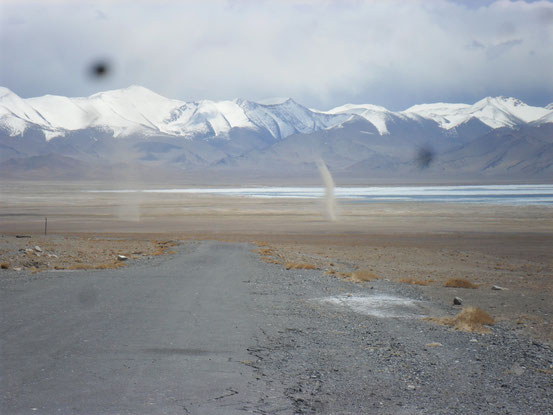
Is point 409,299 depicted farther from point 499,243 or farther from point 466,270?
point 499,243

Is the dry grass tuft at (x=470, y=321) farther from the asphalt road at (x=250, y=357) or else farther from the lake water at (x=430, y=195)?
the lake water at (x=430, y=195)

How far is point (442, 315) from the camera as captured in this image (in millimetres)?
14930

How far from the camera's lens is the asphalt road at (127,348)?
7199mm

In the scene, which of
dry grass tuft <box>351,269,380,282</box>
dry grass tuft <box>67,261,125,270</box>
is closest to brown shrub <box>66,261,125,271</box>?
dry grass tuft <box>67,261,125,270</box>

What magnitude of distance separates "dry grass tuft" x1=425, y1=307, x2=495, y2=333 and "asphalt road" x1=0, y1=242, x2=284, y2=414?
4393 mm

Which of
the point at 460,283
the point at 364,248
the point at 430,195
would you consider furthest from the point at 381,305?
the point at 430,195

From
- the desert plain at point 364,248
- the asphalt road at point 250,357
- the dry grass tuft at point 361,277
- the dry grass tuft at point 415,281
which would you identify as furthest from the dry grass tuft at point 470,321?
the dry grass tuft at point 415,281

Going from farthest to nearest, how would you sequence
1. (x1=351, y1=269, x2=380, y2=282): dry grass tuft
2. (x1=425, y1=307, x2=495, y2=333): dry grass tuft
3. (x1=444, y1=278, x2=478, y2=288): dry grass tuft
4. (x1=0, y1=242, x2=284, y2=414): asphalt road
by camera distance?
(x1=351, y1=269, x2=380, y2=282): dry grass tuft, (x1=444, y1=278, x2=478, y2=288): dry grass tuft, (x1=425, y1=307, x2=495, y2=333): dry grass tuft, (x1=0, y1=242, x2=284, y2=414): asphalt road

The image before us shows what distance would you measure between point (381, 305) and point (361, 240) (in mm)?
30383

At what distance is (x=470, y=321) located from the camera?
1310cm

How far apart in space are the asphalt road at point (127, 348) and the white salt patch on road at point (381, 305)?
8.95 ft

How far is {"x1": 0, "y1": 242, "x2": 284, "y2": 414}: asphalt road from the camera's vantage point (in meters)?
7.20

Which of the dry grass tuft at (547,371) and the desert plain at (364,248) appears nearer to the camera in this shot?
the dry grass tuft at (547,371)

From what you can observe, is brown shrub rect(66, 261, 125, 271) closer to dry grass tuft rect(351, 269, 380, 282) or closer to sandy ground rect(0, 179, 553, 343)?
sandy ground rect(0, 179, 553, 343)
